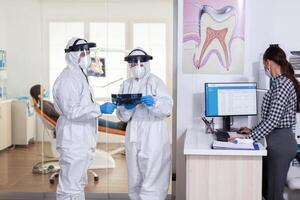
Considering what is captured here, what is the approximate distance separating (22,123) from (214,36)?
6.94ft

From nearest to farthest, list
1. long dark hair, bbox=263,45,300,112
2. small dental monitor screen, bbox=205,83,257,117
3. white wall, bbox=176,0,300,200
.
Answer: long dark hair, bbox=263,45,300,112, small dental monitor screen, bbox=205,83,257,117, white wall, bbox=176,0,300,200

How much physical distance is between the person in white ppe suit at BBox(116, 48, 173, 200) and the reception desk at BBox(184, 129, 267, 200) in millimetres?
431

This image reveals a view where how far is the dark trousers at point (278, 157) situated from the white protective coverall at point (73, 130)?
1.27m

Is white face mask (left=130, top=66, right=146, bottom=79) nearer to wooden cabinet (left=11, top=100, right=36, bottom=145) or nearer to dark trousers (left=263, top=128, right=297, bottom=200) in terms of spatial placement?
dark trousers (left=263, top=128, right=297, bottom=200)

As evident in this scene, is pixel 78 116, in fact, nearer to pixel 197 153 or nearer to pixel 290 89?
pixel 197 153

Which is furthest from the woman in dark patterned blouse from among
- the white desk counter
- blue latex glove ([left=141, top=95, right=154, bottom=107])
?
blue latex glove ([left=141, top=95, right=154, bottom=107])

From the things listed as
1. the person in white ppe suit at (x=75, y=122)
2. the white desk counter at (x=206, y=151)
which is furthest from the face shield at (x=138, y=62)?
the white desk counter at (x=206, y=151)

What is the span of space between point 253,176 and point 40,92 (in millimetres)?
2410

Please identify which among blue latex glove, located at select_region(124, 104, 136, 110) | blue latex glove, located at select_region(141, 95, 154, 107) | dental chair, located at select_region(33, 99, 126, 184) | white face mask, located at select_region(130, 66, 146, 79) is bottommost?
dental chair, located at select_region(33, 99, 126, 184)

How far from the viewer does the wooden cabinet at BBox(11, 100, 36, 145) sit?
14.6 feet

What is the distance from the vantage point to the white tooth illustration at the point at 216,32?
13.0 feet

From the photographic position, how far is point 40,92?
14.4 ft

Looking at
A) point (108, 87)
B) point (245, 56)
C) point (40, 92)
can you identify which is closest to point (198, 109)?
point (245, 56)

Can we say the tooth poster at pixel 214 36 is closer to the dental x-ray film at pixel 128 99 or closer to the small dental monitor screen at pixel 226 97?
the small dental monitor screen at pixel 226 97
